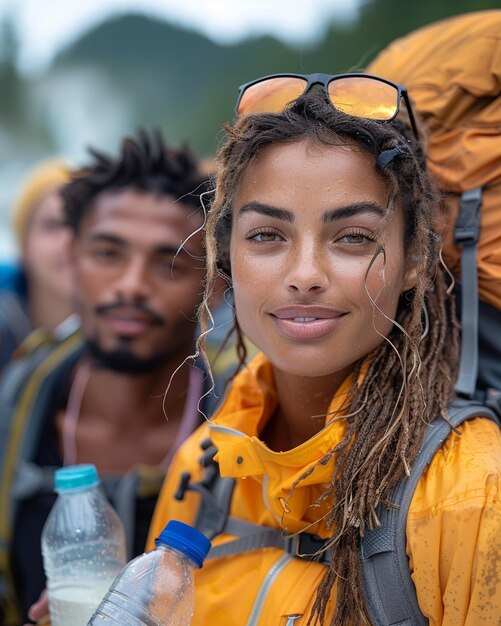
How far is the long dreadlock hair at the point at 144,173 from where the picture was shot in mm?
3273

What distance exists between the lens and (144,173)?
329cm

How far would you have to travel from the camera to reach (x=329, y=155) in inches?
68.0

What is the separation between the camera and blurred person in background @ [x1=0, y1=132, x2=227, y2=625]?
10.1ft

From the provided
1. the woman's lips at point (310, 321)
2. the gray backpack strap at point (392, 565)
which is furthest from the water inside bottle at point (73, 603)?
the woman's lips at point (310, 321)

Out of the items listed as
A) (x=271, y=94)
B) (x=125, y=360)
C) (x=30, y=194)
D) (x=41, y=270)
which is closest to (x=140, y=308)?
(x=125, y=360)

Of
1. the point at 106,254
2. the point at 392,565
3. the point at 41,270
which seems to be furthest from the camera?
the point at 41,270

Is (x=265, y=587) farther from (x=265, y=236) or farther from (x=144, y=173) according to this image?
(x=144, y=173)

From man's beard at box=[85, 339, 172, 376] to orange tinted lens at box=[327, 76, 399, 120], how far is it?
1660 millimetres

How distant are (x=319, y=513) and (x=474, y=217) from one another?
801mm

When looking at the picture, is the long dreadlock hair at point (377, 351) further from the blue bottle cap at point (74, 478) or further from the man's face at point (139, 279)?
the man's face at point (139, 279)

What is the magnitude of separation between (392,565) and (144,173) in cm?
214

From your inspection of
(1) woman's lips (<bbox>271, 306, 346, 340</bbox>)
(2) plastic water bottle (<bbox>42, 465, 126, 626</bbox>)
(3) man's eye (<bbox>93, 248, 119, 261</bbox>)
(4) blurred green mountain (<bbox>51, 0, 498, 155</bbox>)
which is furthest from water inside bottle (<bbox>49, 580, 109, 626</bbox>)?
(4) blurred green mountain (<bbox>51, 0, 498, 155</bbox>)

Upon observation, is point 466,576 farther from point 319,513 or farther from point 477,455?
point 319,513

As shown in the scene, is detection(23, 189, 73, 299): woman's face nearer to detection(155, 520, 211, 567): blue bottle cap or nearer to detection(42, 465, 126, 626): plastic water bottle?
detection(42, 465, 126, 626): plastic water bottle
